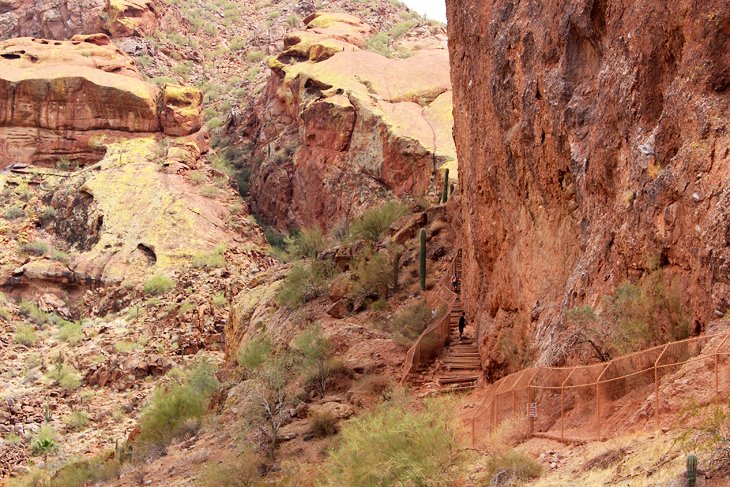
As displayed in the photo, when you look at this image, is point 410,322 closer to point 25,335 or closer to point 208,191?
point 25,335

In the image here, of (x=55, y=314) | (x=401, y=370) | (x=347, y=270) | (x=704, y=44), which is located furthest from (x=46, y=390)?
(x=704, y=44)

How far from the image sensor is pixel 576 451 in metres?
15.0

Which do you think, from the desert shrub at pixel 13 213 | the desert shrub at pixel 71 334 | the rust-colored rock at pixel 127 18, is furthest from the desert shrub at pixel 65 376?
the rust-colored rock at pixel 127 18

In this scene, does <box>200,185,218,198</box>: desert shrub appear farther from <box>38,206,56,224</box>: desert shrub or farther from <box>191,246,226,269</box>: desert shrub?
<box>38,206,56,224</box>: desert shrub

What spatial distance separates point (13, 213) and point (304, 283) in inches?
1153

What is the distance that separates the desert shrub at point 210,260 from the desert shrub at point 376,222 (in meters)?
12.3

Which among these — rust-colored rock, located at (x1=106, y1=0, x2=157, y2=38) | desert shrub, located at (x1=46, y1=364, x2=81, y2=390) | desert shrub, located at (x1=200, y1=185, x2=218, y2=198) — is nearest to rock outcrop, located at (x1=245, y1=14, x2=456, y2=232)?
desert shrub, located at (x1=200, y1=185, x2=218, y2=198)

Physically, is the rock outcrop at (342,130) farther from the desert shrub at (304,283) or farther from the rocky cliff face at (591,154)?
the rocky cliff face at (591,154)

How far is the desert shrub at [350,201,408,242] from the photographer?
44228 mm

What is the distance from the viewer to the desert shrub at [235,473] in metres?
25.4

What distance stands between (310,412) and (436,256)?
40.9 feet

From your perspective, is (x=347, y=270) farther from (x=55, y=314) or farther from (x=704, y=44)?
(x=704, y=44)

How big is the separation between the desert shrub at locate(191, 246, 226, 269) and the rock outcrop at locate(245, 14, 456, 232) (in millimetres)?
5556

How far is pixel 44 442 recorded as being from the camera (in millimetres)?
42062
